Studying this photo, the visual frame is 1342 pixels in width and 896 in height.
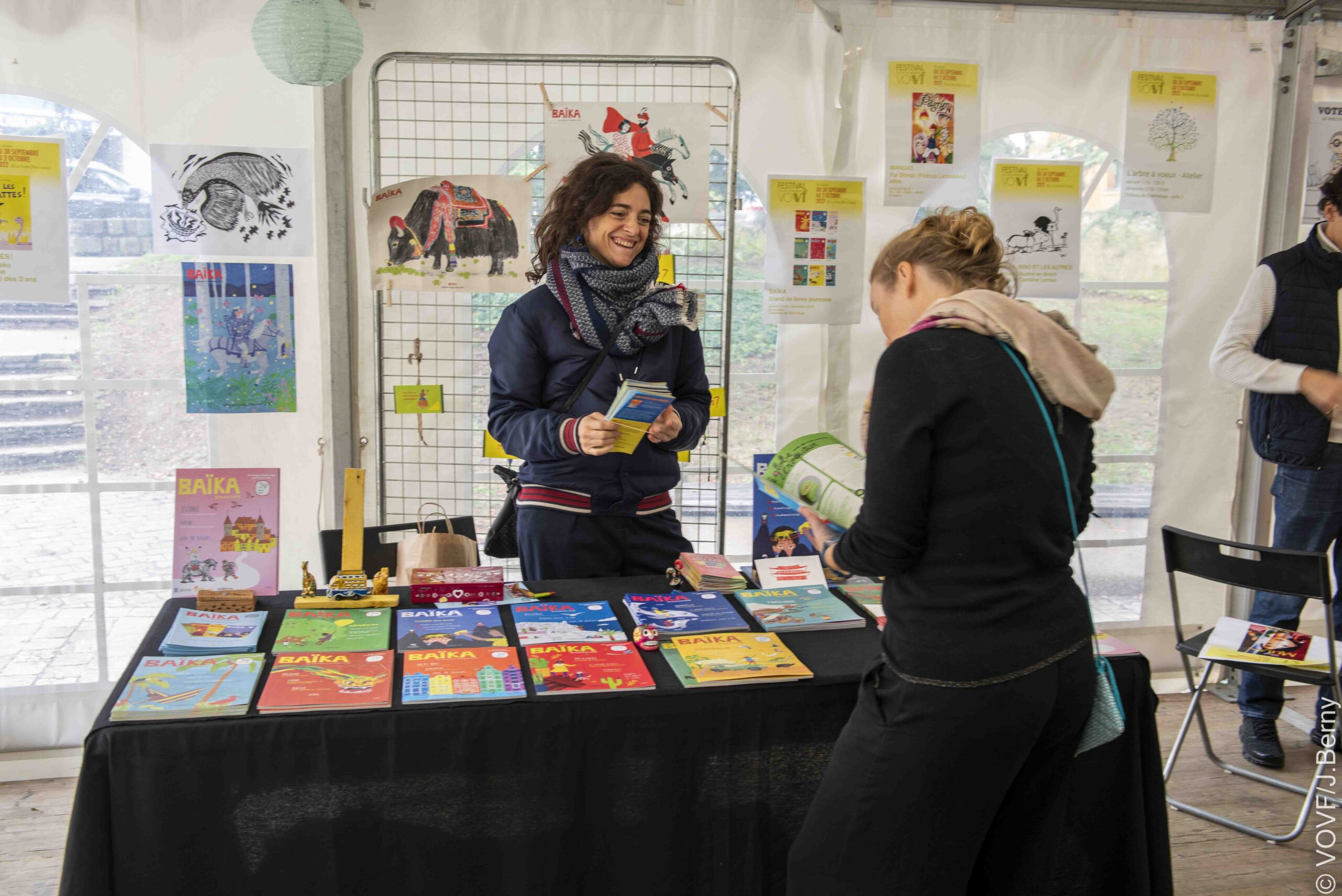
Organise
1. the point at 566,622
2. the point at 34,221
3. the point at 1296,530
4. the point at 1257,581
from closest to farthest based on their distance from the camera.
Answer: the point at 566,622 < the point at 1257,581 < the point at 34,221 < the point at 1296,530

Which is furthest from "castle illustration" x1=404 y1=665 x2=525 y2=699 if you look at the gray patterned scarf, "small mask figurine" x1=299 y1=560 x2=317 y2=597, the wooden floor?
the wooden floor

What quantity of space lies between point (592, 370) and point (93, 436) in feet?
6.03

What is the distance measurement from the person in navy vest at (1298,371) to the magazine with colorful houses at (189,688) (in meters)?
2.99

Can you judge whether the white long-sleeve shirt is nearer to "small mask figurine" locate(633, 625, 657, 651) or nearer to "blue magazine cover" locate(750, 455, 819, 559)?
"blue magazine cover" locate(750, 455, 819, 559)

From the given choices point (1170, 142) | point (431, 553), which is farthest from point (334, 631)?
point (1170, 142)

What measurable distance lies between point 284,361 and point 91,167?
2.63ft

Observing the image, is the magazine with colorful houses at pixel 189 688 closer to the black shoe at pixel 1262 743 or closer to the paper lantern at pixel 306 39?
the paper lantern at pixel 306 39

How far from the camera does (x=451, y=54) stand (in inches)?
120

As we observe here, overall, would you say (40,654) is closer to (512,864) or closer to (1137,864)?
(512,864)

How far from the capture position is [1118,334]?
3732mm

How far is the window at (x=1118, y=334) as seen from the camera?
3.60 meters

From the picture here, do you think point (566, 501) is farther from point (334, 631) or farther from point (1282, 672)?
point (1282, 672)

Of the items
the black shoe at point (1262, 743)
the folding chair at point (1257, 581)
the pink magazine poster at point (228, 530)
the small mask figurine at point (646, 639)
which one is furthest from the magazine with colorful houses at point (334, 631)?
the black shoe at point (1262, 743)

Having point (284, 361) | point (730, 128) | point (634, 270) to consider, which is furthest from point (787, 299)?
point (284, 361)
